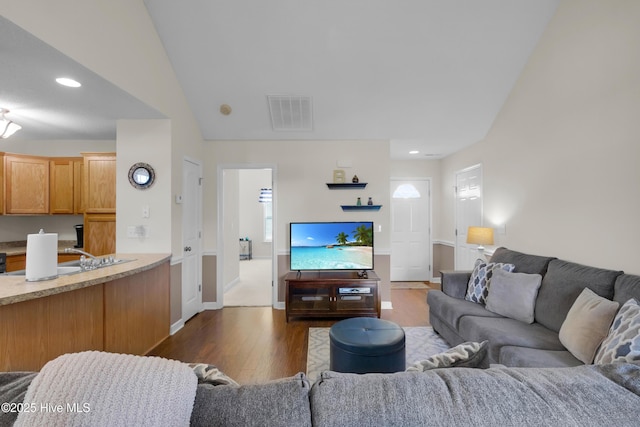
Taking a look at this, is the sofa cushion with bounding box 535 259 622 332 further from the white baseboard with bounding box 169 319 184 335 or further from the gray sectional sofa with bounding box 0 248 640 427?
the white baseboard with bounding box 169 319 184 335

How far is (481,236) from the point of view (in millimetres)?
3369

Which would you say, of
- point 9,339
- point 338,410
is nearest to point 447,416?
point 338,410

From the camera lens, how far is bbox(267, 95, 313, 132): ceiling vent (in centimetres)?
341

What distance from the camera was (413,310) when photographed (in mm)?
3838

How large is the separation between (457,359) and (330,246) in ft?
9.26

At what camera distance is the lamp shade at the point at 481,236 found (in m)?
3.32

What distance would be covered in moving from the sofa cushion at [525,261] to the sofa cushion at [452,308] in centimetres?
55

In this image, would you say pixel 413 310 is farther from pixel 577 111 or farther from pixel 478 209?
pixel 577 111

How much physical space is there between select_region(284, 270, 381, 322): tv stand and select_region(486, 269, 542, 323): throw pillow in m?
1.32

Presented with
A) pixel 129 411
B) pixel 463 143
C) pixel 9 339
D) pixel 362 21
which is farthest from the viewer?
pixel 463 143

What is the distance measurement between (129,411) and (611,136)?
3.24 m

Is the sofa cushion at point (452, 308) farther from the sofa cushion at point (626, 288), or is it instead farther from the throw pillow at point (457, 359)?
the throw pillow at point (457, 359)

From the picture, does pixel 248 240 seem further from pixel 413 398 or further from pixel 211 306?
pixel 413 398

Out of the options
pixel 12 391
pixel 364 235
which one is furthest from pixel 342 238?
pixel 12 391
